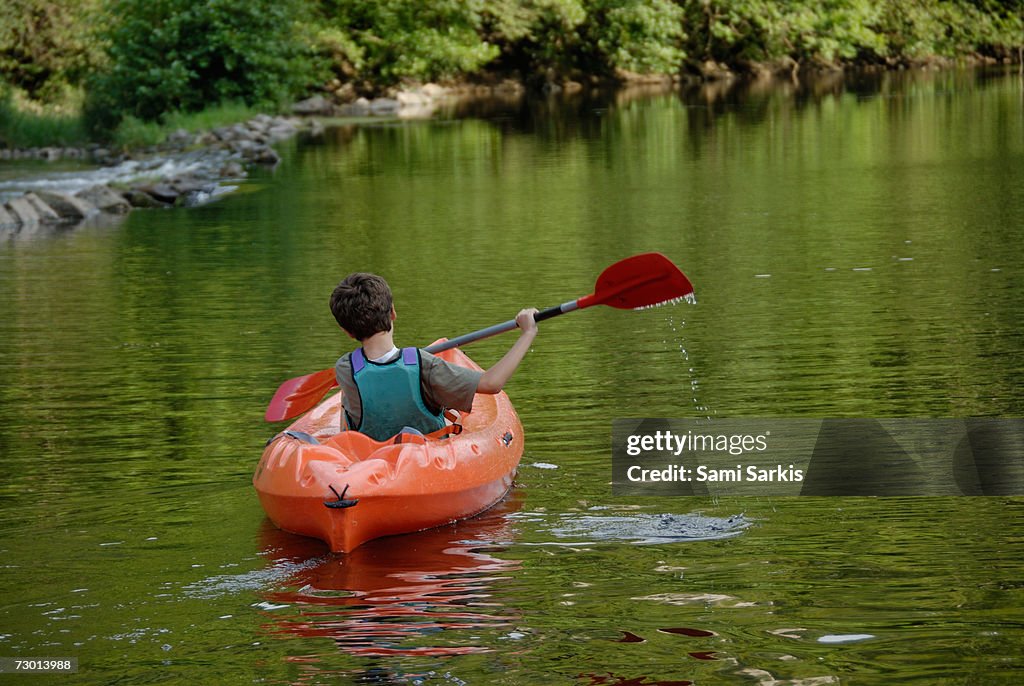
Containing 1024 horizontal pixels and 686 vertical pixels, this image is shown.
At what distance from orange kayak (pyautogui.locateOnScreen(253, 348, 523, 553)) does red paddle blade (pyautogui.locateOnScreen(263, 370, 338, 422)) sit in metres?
0.83

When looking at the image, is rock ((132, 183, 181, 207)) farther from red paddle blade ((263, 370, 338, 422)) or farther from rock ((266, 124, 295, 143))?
red paddle blade ((263, 370, 338, 422))

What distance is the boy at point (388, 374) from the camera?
6.29 metres

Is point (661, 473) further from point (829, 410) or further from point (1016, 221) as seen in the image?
point (1016, 221)

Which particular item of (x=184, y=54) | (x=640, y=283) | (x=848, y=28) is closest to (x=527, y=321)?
(x=640, y=283)

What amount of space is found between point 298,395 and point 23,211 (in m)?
13.5

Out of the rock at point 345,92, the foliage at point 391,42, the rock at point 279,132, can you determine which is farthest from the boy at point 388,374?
the rock at point 345,92

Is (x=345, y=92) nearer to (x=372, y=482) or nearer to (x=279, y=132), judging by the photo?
(x=279, y=132)

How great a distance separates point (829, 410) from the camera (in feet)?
26.5

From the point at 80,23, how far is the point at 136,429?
A: 2964cm

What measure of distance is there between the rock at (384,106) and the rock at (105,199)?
61.1 feet

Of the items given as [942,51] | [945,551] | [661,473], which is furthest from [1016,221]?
[942,51]

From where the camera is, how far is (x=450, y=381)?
637cm

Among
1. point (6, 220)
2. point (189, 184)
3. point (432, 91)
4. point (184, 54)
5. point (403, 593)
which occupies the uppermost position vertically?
point (184, 54)

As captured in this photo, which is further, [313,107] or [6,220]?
[313,107]
